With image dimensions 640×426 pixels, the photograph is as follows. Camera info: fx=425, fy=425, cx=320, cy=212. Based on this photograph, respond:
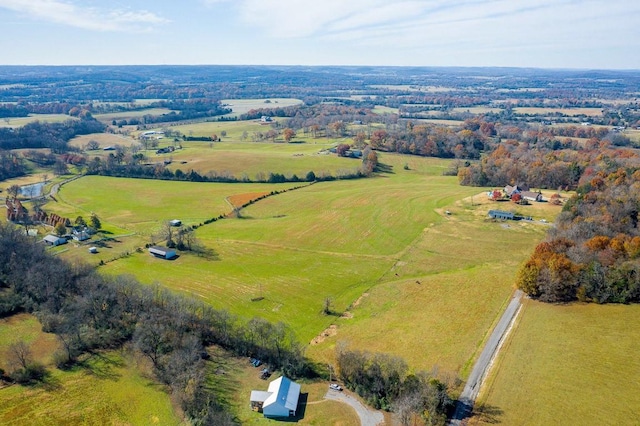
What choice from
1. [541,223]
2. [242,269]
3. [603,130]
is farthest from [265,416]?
[603,130]

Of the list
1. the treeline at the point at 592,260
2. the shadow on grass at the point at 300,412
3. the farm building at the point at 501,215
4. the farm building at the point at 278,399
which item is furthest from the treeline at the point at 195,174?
the shadow on grass at the point at 300,412

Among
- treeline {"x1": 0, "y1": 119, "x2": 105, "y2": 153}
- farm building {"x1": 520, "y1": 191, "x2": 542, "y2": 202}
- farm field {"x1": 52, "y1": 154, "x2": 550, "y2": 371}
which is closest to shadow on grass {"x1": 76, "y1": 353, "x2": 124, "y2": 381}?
farm field {"x1": 52, "y1": 154, "x2": 550, "y2": 371}

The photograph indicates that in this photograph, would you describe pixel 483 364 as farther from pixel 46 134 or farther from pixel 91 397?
pixel 46 134

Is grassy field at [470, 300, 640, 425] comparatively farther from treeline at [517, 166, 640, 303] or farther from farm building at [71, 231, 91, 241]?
farm building at [71, 231, 91, 241]

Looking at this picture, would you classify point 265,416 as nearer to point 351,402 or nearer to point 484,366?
point 351,402

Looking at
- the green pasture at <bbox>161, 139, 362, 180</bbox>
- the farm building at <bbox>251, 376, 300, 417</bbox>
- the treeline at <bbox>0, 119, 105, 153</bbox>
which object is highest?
the treeline at <bbox>0, 119, 105, 153</bbox>
